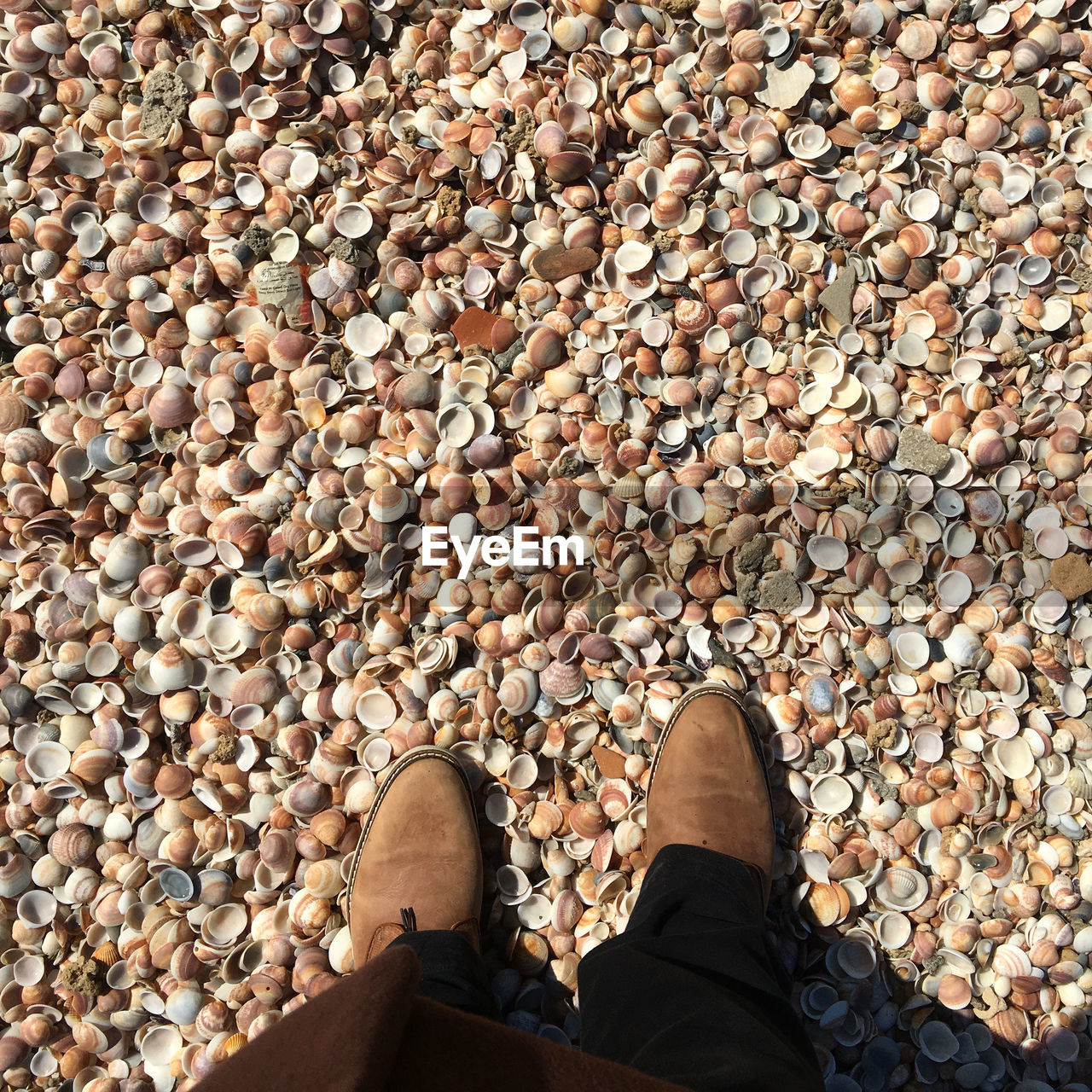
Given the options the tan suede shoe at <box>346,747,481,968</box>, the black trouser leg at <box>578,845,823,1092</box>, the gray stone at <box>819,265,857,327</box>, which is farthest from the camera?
the gray stone at <box>819,265,857,327</box>

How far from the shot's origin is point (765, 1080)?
1.14 m

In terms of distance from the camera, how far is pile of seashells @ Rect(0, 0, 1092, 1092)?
1.72 meters

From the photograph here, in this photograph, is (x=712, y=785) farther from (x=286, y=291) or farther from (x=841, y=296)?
(x=286, y=291)

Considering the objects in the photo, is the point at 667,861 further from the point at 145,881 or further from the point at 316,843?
the point at 145,881

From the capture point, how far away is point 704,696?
177 cm

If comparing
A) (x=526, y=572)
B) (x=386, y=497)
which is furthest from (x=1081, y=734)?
(x=386, y=497)

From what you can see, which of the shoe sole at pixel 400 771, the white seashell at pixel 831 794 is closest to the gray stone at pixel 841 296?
the white seashell at pixel 831 794

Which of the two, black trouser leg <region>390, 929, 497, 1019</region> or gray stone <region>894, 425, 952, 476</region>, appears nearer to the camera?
black trouser leg <region>390, 929, 497, 1019</region>

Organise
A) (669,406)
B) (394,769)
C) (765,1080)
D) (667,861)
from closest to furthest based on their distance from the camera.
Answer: (765,1080), (667,861), (394,769), (669,406)

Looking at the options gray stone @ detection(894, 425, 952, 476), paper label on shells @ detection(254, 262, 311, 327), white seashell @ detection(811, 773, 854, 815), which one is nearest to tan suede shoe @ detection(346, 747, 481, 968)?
white seashell @ detection(811, 773, 854, 815)

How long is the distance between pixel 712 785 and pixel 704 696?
0.21 meters

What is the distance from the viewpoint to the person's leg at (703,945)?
1.22m

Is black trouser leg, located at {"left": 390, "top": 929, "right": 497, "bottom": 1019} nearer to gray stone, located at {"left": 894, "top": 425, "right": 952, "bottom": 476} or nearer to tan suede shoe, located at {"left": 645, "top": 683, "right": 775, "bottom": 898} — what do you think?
tan suede shoe, located at {"left": 645, "top": 683, "right": 775, "bottom": 898}

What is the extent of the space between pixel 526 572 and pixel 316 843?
0.83m
